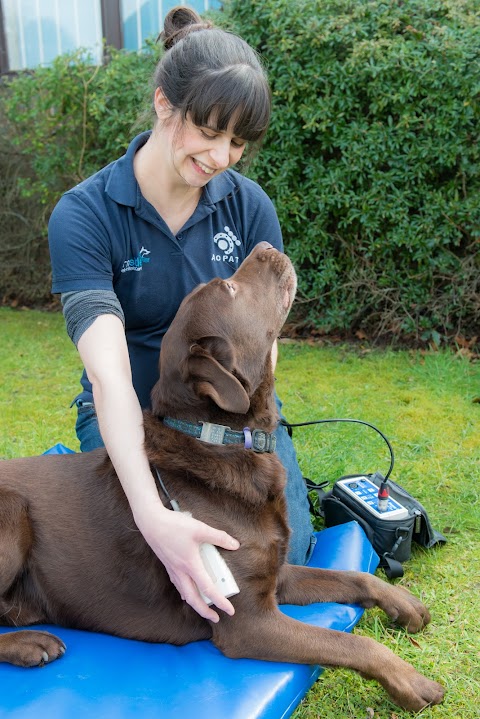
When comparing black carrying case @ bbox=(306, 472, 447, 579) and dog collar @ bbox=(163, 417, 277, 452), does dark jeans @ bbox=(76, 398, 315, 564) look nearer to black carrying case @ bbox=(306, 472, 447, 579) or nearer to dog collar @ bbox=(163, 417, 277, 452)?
black carrying case @ bbox=(306, 472, 447, 579)

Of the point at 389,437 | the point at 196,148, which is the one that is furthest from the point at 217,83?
the point at 389,437

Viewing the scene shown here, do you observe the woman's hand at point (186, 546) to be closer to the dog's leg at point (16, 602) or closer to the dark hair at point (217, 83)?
the dog's leg at point (16, 602)

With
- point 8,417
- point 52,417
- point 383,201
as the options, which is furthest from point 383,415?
point 8,417

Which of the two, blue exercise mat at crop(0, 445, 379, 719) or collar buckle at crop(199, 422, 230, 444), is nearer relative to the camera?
blue exercise mat at crop(0, 445, 379, 719)

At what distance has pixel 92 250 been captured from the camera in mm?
2938

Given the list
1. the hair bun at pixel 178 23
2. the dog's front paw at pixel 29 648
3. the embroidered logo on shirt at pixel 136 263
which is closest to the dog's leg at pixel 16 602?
the dog's front paw at pixel 29 648

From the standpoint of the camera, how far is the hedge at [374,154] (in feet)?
18.9

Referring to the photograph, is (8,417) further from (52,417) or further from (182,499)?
(182,499)

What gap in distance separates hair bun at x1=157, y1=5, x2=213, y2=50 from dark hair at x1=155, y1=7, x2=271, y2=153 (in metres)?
0.22

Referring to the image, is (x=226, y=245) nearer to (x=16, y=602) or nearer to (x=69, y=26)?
(x=16, y=602)

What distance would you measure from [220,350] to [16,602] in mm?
1230

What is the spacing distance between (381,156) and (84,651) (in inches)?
194

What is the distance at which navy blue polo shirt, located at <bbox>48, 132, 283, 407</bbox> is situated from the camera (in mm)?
2930

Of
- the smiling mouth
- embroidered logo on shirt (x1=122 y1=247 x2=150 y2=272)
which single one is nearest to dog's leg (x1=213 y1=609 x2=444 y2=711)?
embroidered logo on shirt (x1=122 y1=247 x2=150 y2=272)
